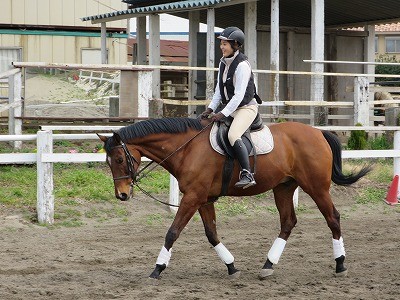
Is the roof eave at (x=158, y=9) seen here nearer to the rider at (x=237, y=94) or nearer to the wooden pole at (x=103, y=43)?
the wooden pole at (x=103, y=43)

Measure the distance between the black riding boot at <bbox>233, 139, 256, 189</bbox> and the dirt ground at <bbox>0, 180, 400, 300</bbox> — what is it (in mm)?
960

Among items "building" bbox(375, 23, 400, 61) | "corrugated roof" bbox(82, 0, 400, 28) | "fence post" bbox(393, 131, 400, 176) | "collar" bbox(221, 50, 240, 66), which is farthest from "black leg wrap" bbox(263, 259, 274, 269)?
"building" bbox(375, 23, 400, 61)

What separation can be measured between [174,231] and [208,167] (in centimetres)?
75

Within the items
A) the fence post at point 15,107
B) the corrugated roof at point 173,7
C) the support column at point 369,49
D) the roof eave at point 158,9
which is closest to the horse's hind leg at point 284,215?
the fence post at point 15,107

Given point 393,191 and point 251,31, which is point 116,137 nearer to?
point 393,191

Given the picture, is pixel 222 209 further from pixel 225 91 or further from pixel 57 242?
pixel 225 91

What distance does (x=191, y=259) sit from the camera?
31.1 feet

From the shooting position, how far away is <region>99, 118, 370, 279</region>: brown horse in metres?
8.44

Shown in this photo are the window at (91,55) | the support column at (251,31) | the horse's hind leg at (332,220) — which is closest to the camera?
the horse's hind leg at (332,220)

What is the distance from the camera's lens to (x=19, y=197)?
11945 millimetres

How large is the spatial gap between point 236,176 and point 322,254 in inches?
70.1

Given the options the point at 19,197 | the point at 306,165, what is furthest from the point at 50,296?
the point at 19,197

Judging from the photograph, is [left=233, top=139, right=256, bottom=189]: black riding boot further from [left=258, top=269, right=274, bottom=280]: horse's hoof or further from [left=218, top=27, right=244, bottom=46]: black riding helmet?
[left=218, top=27, right=244, bottom=46]: black riding helmet

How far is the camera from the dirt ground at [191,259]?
7.84m
